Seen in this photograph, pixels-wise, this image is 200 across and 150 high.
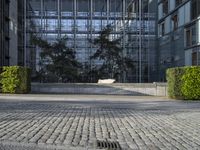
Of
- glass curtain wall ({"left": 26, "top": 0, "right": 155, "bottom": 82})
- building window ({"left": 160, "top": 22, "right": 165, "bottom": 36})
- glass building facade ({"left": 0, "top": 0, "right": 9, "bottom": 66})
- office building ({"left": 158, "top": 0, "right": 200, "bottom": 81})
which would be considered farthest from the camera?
glass curtain wall ({"left": 26, "top": 0, "right": 155, "bottom": 82})

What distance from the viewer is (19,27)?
52.6 meters

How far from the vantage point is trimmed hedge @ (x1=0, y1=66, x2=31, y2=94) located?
27.6 metres

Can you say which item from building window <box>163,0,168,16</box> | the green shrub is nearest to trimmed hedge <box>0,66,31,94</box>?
the green shrub

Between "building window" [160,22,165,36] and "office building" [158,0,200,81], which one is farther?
"building window" [160,22,165,36]

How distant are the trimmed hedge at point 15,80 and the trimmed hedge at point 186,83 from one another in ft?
29.6

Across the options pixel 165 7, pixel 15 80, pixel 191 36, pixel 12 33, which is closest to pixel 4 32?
pixel 12 33

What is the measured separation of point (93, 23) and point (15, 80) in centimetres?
2674

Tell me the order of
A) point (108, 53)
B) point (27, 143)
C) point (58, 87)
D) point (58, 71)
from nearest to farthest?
point (27, 143), point (58, 87), point (58, 71), point (108, 53)

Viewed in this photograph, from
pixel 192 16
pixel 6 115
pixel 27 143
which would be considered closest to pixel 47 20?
pixel 192 16

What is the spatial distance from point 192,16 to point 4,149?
118ft

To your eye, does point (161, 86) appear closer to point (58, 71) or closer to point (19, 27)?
point (58, 71)

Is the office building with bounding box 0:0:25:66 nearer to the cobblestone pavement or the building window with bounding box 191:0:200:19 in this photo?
the building window with bounding box 191:0:200:19

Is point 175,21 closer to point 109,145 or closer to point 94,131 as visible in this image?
point 94,131

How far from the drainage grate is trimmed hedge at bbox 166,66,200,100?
50.0 ft
